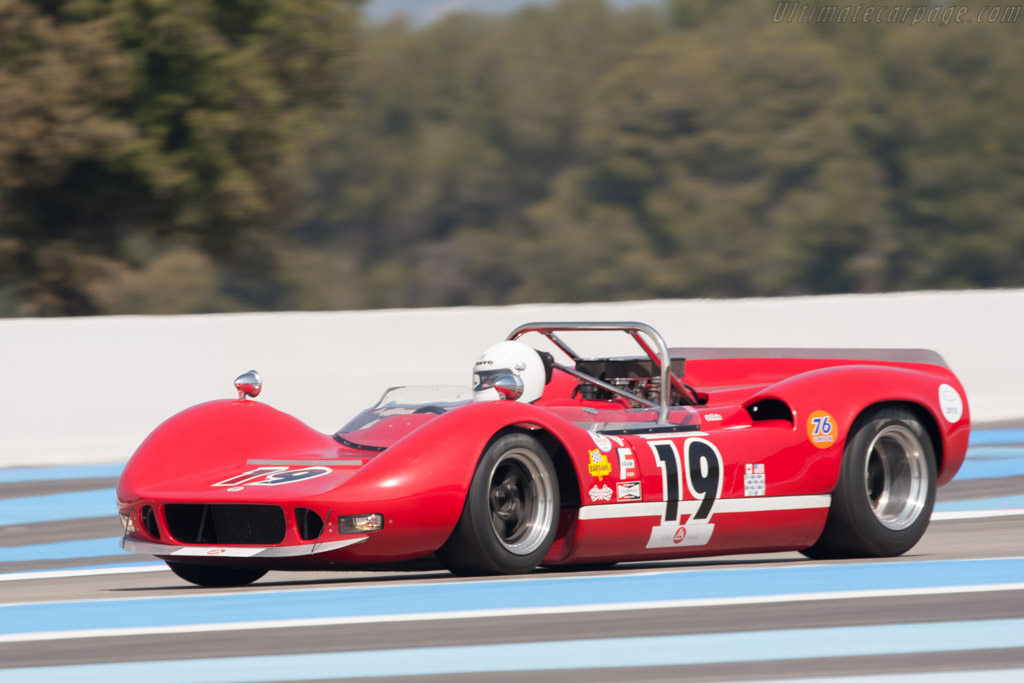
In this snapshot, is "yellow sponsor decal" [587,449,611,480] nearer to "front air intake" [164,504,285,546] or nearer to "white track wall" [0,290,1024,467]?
"front air intake" [164,504,285,546]

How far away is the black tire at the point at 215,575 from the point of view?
6.77 meters

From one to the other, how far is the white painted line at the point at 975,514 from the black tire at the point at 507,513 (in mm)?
3452

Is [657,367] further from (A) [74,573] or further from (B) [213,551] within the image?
(A) [74,573]

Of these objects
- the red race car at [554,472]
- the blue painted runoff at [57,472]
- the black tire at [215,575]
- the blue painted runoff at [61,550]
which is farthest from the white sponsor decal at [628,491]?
the blue painted runoff at [57,472]

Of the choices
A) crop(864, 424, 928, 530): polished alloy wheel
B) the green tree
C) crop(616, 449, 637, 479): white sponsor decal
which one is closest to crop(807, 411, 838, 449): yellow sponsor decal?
crop(864, 424, 928, 530): polished alloy wheel

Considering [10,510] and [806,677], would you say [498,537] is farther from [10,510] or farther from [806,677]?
[10,510]

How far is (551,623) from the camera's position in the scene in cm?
527

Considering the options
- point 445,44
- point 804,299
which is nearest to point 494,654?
point 804,299

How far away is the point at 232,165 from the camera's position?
1970 centimetres

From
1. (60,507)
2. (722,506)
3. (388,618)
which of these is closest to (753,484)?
(722,506)

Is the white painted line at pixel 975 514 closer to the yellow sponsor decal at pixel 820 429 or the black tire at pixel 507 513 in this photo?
the yellow sponsor decal at pixel 820 429

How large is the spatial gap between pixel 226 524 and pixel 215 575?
23.8 inches

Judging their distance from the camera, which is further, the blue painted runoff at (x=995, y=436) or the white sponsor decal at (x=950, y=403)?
the blue painted runoff at (x=995, y=436)

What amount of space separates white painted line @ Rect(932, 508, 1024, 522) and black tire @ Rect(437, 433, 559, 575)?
345 cm
